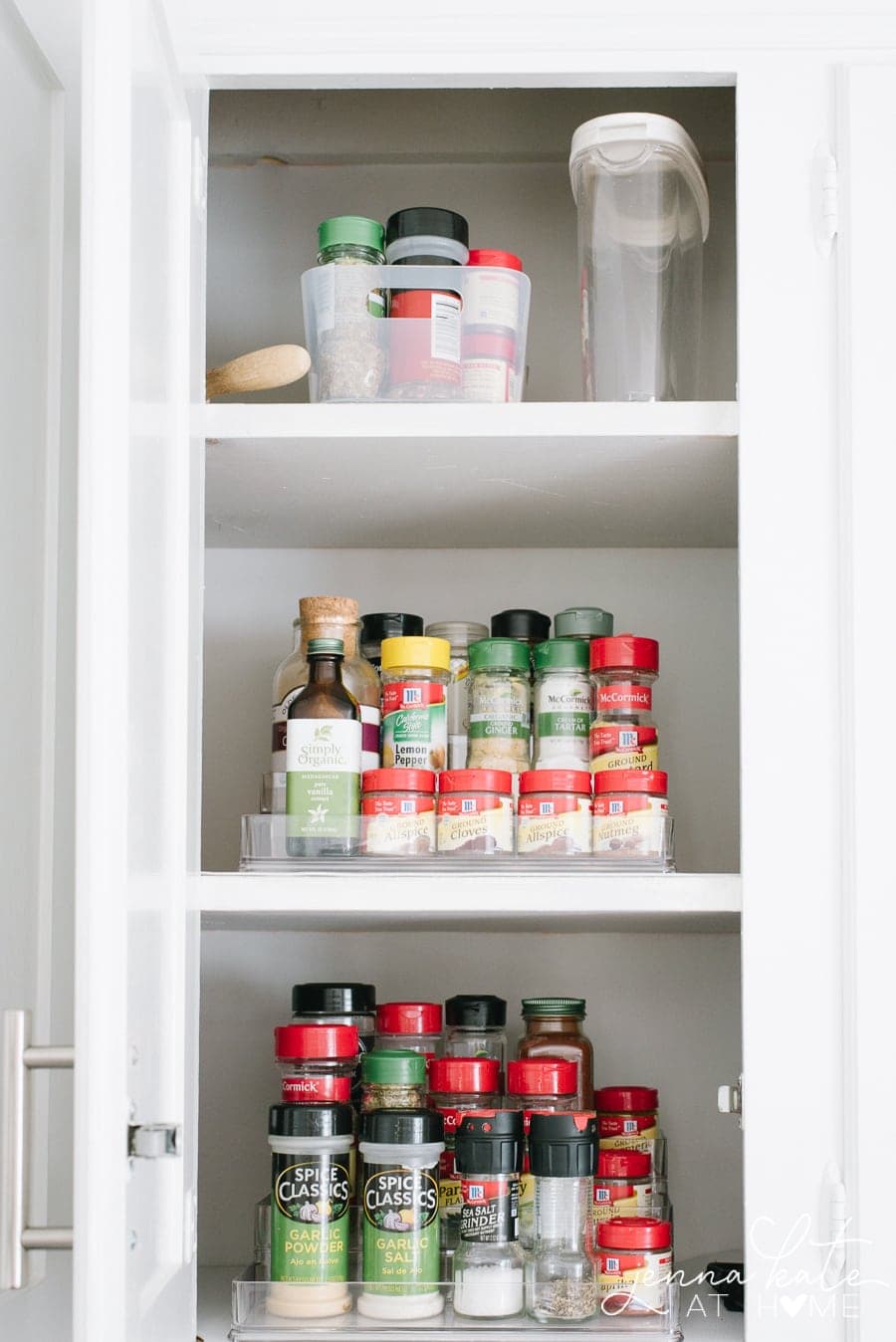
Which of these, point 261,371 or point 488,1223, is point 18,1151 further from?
point 261,371

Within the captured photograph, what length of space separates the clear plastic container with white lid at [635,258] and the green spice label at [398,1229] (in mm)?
682

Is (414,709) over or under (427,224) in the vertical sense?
under

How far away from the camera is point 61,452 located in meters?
1.23

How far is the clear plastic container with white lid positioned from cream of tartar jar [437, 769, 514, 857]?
1.19 ft

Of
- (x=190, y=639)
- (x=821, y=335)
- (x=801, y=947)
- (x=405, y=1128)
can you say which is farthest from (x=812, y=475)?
(x=405, y=1128)

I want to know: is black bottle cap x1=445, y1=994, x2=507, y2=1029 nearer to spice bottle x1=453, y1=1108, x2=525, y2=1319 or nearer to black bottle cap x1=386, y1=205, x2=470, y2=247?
spice bottle x1=453, y1=1108, x2=525, y2=1319

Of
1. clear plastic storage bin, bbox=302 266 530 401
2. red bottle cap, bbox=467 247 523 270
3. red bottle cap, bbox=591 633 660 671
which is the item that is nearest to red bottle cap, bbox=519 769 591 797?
red bottle cap, bbox=591 633 660 671

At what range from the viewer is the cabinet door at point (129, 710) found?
785 mm

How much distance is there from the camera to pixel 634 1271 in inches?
46.0

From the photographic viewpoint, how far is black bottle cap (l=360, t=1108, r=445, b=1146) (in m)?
1.15

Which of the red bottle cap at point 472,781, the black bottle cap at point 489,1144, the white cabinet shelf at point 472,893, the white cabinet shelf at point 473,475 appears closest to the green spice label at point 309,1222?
the black bottle cap at point 489,1144

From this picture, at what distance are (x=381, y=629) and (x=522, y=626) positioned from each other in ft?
0.44

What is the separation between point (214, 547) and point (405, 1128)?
2.33 ft

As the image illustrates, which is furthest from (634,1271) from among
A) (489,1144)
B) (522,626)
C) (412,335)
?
(412,335)
